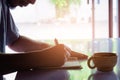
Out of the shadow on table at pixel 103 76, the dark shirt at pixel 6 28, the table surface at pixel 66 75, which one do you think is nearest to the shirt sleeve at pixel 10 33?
the dark shirt at pixel 6 28

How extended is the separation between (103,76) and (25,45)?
70cm

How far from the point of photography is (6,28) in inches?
58.9

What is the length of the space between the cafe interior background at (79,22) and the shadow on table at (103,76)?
0.35m

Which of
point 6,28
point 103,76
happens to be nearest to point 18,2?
point 6,28

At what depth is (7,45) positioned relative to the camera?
148 centimetres

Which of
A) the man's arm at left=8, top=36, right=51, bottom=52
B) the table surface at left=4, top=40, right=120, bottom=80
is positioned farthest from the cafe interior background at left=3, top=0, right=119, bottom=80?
the table surface at left=4, top=40, right=120, bottom=80

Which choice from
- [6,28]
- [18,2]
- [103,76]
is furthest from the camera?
[6,28]

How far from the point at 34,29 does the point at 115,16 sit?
5.12 metres

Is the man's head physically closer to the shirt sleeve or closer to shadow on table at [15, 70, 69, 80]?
the shirt sleeve

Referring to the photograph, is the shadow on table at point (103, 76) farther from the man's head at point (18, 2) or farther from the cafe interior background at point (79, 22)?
the man's head at point (18, 2)

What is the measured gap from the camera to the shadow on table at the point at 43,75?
855mm

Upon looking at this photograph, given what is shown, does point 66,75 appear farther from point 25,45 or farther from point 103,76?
point 25,45

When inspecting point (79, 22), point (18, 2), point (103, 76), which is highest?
point (18, 2)

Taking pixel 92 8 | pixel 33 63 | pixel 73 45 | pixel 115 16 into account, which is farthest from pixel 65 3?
pixel 33 63
